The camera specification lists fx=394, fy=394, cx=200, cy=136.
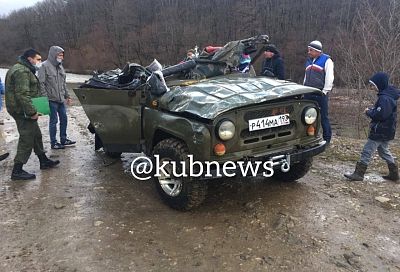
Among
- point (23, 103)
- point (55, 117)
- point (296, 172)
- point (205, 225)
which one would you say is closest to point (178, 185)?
point (205, 225)

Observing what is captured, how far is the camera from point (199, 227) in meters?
3.96

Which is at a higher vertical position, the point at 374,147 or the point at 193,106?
the point at 193,106

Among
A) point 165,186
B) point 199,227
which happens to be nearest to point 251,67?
point 165,186

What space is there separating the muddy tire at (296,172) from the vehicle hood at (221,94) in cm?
96

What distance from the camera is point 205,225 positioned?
399 centimetres

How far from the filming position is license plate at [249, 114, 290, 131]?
402 cm

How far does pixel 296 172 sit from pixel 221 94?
1.55 metres

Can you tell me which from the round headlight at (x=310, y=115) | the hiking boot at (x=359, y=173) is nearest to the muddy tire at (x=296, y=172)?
the round headlight at (x=310, y=115)

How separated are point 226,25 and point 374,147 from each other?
267ft

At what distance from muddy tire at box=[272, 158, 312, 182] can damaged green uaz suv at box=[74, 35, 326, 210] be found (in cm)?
1

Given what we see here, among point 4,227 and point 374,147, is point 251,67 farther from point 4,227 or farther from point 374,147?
point 4,227

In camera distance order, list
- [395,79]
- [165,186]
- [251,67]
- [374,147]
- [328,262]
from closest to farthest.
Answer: [328,262] < [165,186] < [374,147] < [251,67] < [395,79]

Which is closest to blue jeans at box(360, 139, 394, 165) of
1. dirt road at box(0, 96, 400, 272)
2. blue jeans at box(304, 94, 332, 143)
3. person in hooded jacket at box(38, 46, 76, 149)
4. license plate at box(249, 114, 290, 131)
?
dirt road at box(0, 96, 400, 272)

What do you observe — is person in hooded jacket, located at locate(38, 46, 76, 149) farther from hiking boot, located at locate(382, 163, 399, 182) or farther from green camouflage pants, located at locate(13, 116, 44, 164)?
hiking boot, located at locate(382, 163, 399, 182)
